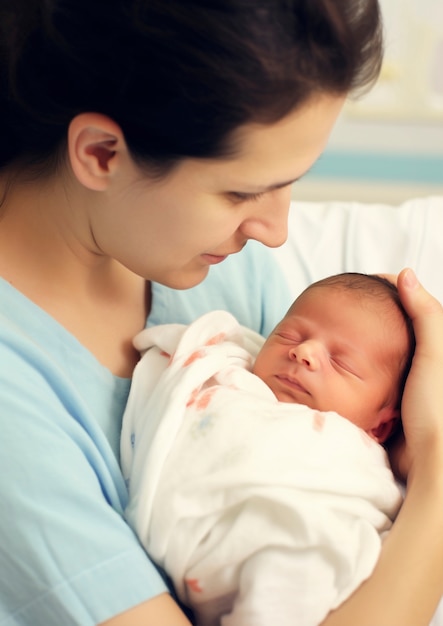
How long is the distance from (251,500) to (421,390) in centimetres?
33

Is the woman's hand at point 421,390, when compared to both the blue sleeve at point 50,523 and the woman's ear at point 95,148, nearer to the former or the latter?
the blue sleeve at point 50,523

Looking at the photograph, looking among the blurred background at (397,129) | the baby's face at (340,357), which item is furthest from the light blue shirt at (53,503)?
the blurred background at (397,129)

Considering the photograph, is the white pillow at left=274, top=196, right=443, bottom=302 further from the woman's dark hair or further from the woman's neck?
the woman's dark hair

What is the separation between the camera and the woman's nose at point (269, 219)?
1033mm

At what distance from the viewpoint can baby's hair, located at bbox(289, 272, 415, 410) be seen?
4.09 ft

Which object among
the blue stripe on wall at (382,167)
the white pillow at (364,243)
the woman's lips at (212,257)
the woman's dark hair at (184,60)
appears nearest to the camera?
the woman's dark hair at (184,60)

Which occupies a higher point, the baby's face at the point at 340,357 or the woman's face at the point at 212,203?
the woman's face at the point at 212,203

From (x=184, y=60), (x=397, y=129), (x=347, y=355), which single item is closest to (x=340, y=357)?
(x=347, y=355)

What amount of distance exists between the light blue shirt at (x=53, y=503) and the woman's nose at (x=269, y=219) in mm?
305

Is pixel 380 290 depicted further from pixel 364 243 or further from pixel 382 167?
pixel 382 167

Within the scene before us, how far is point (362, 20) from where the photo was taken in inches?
36.5

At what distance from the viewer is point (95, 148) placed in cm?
97

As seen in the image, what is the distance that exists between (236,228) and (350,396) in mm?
320

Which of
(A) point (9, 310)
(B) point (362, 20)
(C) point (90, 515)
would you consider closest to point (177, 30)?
(B) point (362, 20)
